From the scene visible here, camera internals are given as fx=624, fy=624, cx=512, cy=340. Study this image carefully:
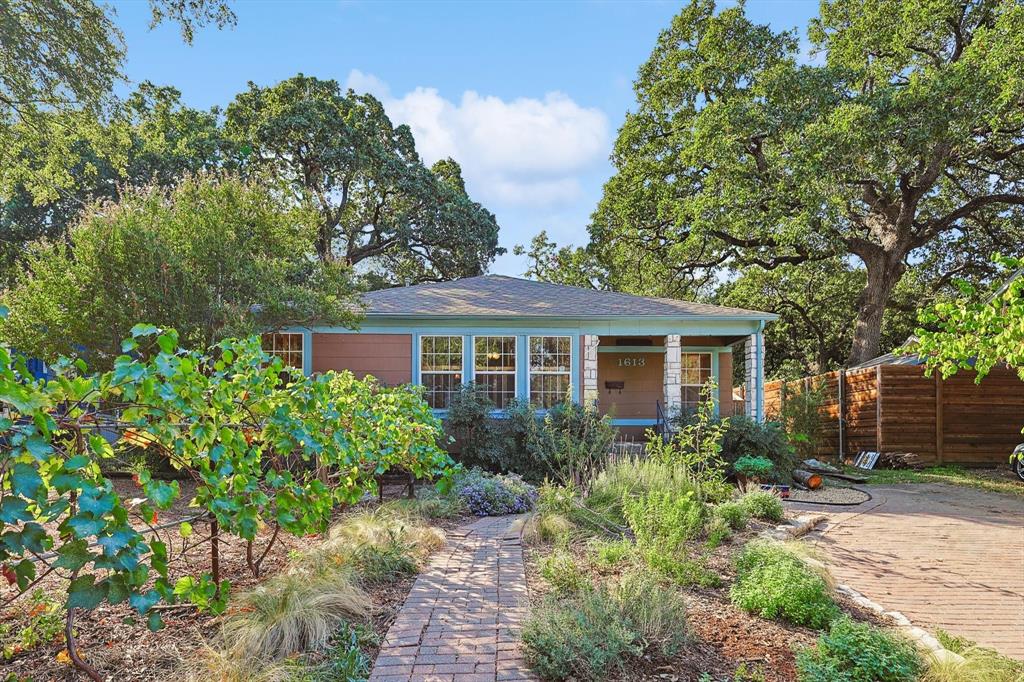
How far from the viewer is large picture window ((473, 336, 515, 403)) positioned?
467 inches

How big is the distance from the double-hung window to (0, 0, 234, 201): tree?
6.60m

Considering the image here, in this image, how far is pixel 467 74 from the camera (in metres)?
10.5

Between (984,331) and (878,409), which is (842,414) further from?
(984,331)

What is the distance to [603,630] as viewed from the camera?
3277 mm

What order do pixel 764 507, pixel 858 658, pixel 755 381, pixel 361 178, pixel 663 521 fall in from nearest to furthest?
pixel 858 658 < pixel 663 521 < pixel 764 507 < pixel 755 381 < pixel 361 178

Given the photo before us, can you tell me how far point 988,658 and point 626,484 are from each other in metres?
3.44

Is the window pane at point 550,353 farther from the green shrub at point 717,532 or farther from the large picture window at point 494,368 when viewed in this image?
the green shrub at point 717,532

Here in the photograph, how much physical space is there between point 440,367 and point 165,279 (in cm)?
500

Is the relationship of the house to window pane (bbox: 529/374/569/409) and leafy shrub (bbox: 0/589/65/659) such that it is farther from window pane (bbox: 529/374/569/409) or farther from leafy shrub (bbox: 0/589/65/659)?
leafy shrub (bbox: 0/589/65/659)

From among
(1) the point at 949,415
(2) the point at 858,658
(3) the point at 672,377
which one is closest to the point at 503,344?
(3) the point at 672,377

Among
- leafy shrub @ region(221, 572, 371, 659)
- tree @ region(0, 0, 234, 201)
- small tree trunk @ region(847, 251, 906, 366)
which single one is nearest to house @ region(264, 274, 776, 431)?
tree @ region(0, 0, 234, 201)

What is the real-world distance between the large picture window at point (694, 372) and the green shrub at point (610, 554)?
987 centimetres

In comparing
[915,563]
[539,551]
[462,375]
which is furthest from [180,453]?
[462,375]

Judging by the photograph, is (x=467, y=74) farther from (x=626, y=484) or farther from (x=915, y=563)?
(x=915, y=563)
